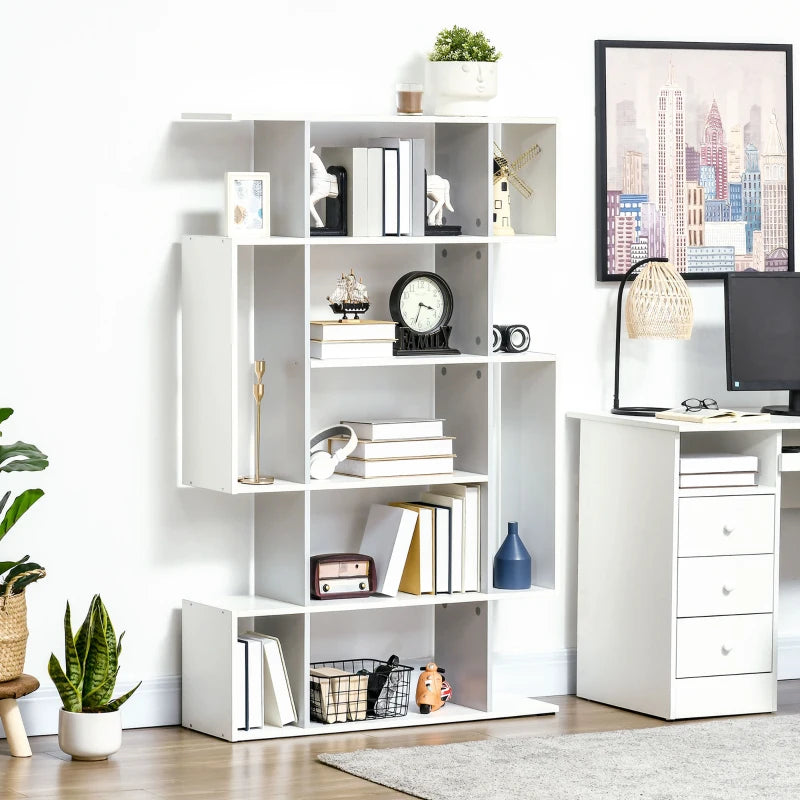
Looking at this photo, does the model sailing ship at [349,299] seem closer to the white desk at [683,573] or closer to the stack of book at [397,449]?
the stack of book at [397,449]

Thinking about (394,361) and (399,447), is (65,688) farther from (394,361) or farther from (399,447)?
(394,361)

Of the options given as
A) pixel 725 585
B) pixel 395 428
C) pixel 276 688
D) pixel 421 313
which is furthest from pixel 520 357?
pixel 276 688

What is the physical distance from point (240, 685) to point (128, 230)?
1.22 metres

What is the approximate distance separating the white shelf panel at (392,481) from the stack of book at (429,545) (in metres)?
0.07

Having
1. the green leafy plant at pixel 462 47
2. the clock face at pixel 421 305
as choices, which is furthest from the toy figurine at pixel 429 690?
the green leafy plant at pixel 462 47

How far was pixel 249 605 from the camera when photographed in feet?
14.1

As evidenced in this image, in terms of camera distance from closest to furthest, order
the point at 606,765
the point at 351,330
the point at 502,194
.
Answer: the point at 606,765 → the point at 351,330 → the point at 502,194

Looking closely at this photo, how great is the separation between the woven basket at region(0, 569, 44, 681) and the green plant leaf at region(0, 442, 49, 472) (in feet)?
0.90

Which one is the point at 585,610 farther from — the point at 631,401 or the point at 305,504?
the point at 305,504

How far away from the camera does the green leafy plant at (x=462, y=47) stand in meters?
4.39

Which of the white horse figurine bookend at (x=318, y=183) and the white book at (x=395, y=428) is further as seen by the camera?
the white book at (x=395, y=428)

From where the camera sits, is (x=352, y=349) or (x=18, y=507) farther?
(x=352, y=349)

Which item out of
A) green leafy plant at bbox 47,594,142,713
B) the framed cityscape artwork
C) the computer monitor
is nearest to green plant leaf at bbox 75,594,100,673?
green leafy plant at bbox 47,594,142,713

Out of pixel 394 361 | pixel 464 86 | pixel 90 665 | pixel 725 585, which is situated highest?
pixel 464 86
